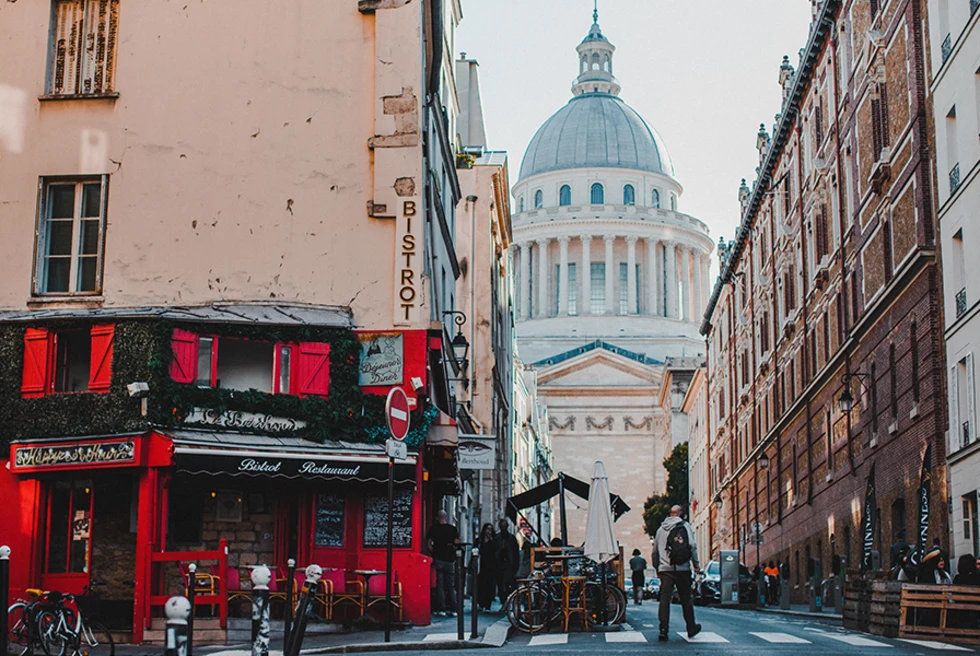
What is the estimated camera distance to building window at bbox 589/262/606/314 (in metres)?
157

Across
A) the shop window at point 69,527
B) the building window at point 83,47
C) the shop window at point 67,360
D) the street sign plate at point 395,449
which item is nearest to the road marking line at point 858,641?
the street sign plate at point 395,449

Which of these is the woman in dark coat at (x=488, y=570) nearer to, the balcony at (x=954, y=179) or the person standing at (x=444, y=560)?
the person standing at (x=444, y=560)

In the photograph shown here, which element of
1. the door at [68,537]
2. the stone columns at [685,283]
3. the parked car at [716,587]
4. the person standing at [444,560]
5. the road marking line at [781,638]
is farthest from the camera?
the stone columns at [685,283]

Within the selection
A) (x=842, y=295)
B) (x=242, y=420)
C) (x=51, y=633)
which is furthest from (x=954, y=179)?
(x=51, y=633)

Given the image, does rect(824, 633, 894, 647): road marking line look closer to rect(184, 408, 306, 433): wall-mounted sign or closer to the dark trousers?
the dark trousers

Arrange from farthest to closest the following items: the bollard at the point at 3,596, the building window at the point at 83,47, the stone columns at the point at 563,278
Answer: the stone columns at the point at 563,278 < the building window at the point at 83,47 < the bollard at the point at 3,596

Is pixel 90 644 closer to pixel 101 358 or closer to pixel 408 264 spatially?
pixel 101 358

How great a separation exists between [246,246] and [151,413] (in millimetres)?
3843

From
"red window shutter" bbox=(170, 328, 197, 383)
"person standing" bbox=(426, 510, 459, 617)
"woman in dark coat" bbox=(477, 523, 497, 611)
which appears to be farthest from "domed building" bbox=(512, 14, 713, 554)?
"red window shutter" bbox=(170, 328, 197, 383)

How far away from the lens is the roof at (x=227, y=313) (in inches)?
934

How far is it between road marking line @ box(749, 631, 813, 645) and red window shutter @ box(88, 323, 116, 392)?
9793 millimetres

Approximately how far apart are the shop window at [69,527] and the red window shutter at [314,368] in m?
3.46

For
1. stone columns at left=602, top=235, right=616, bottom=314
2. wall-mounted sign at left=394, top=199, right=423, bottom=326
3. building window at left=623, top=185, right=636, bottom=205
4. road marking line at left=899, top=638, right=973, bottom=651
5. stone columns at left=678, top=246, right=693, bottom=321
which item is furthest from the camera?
building window at left=623, top=185, right=636, bottom=205

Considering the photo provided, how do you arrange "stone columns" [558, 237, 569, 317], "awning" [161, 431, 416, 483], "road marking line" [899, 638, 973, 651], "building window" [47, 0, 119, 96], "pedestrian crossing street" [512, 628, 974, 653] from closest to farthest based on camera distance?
"road marking line" [899, 638, 973, 651]
"pedestrian crossing street" [512, 628, 974, 653]
"awning" [161, 431, 416, 483]
"building window" [47, 0, 119, 96]
"stone columns" [558, 237, 569, 317]
